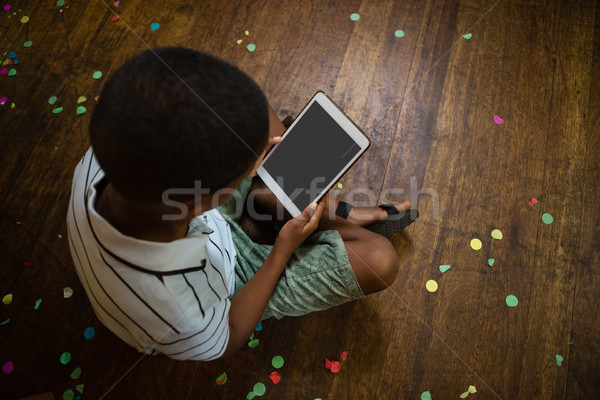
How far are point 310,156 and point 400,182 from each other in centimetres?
45

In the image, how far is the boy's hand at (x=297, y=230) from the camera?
1029 millimetres

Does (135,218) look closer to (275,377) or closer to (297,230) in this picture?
(297,230)

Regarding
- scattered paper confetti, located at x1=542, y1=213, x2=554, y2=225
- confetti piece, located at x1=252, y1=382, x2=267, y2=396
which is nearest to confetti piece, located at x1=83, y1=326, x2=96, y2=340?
confetti piece, located at x1=252, y1=382, x2=267, y2=396

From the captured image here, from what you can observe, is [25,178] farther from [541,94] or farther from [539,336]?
[541,94]

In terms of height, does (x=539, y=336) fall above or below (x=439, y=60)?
below

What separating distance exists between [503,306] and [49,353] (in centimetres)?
143

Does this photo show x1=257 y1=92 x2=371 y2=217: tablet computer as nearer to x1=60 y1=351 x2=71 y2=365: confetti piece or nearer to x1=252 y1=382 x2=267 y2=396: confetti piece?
x1=252 y1=382 x2=267 y2=396: confetti piece

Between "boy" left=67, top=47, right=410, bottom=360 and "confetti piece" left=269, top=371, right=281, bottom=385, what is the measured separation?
32 centimetres

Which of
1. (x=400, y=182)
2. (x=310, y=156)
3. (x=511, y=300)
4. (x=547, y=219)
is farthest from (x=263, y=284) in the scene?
(x=547, y=219)

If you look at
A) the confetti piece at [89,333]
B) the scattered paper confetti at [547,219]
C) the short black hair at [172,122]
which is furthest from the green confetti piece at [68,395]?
the scattered paper confetti at [547,219]

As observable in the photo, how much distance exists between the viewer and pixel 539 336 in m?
1.25

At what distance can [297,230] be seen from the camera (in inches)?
40.9

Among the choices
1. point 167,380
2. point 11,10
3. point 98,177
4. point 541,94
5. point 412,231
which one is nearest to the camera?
point 98,177

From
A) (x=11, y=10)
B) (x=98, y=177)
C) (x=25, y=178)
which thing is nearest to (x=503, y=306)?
(x=98, y=177)
